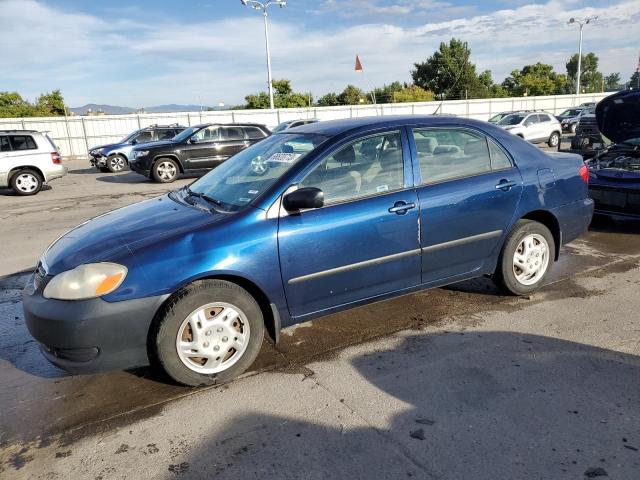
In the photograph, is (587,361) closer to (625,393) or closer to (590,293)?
(625,393)

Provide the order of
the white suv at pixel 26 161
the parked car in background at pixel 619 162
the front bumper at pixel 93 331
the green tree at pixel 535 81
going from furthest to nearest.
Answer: the green tree at pixel 535 81 → the white suv at pixel 26 161 → the parked car in background at pixel 619 162 → the front bumper at pixel 93 331

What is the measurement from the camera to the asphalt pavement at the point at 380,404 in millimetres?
2447

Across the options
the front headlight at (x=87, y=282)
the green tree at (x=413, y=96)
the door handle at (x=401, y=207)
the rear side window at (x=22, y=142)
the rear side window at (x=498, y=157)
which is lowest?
the front headlight at (x=87, y=282)

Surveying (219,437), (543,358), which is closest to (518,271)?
(543,358)

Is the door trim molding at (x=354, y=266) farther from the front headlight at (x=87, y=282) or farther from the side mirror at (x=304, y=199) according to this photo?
the front headlight at (x=87, y=282)

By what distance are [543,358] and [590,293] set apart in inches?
61.3

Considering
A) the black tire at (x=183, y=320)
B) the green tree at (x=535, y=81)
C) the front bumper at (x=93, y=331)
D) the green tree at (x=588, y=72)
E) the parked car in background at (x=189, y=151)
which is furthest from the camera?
the green tree at (x=588, y=72)

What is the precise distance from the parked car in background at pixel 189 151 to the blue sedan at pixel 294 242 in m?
10.4

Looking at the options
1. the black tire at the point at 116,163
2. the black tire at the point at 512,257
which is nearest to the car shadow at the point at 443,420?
the black tire at the point at 512,257

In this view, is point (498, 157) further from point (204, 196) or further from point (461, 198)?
point (204, 196)

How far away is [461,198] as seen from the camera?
3.88 metres

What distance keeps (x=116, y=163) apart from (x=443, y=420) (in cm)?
1793

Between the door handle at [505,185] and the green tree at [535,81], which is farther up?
the green tree at [535,81]

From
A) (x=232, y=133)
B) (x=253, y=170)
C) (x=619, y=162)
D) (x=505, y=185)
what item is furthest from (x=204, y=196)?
(x=232, y=133)
